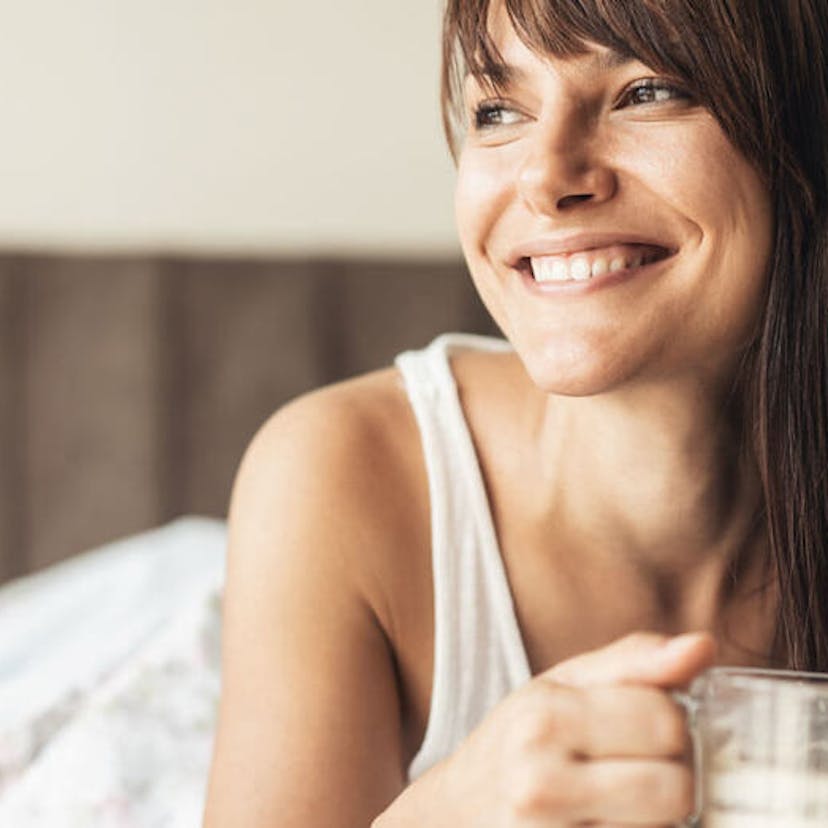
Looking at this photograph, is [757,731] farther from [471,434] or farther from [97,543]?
[97,543]

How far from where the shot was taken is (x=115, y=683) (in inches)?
59.6

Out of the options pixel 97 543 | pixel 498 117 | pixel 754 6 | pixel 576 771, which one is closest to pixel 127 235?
pixel 97 543

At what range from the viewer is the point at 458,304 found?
6.89ft

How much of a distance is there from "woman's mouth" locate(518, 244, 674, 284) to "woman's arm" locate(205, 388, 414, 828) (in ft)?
0.89

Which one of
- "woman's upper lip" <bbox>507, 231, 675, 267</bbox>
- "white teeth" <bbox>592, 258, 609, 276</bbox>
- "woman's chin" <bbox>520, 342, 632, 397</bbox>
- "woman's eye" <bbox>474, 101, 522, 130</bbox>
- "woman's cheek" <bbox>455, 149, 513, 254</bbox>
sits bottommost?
"woman's chin" <bbox>520, 342, 632, 397</bbox>

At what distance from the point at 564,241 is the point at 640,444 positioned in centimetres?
22

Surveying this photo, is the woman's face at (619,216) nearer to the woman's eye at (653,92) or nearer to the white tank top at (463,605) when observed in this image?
the woman's eye at (653,92)

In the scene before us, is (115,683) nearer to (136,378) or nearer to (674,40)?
(136,378)

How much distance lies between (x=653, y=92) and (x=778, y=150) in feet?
0.34

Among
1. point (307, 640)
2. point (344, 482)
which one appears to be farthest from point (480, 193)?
point (307, 640)

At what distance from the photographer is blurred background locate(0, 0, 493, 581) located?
2016 millimetres

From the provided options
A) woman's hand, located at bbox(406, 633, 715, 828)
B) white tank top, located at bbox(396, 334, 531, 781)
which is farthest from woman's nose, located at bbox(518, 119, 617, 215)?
woman's hand, located at bbox(406, 633, 715, 828)

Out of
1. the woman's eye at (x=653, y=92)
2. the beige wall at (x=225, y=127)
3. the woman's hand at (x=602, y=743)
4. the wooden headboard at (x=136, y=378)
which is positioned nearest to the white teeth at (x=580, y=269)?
the woman's eye at (x=653, y=92)

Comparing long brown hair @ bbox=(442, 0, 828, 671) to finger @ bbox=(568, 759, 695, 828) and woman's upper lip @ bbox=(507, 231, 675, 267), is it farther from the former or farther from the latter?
finger @ bbox=(568, 759, 695, 828)
